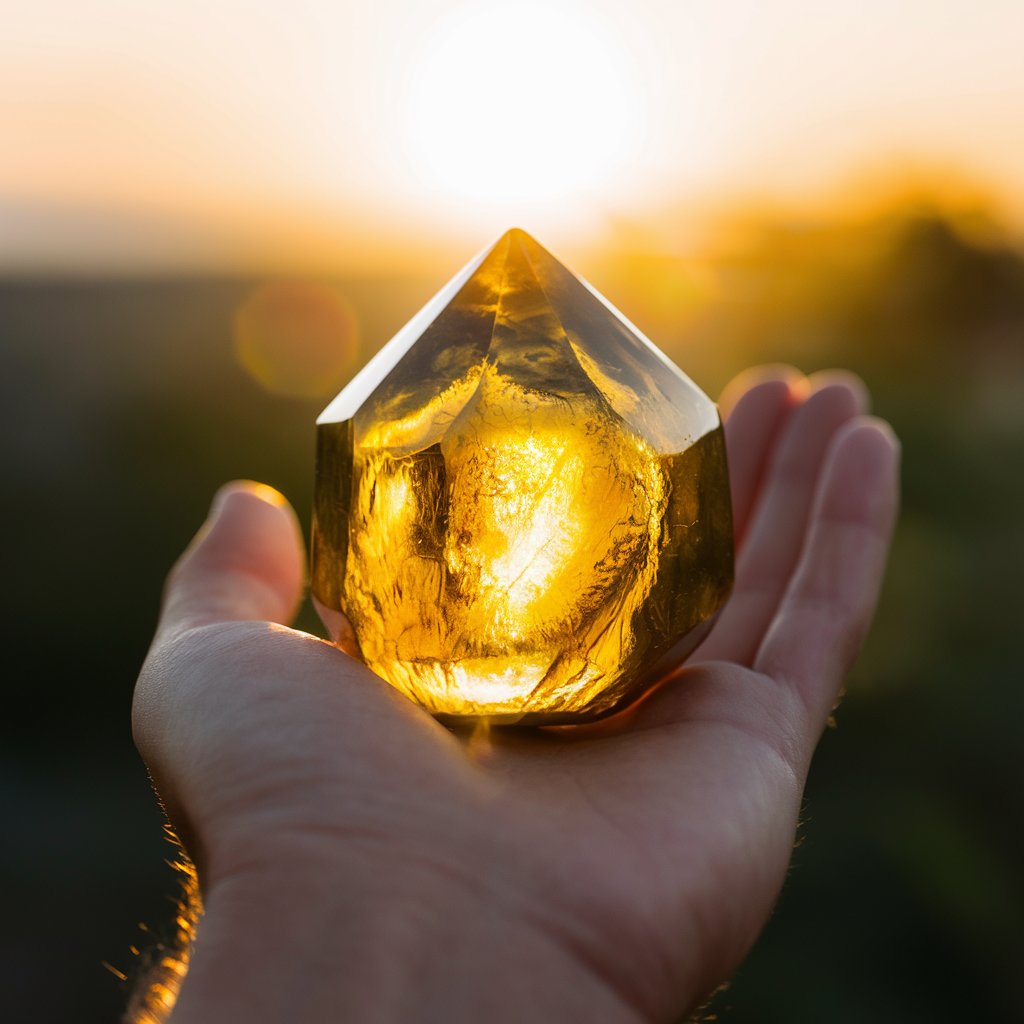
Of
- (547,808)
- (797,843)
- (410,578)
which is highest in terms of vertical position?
(410,578)

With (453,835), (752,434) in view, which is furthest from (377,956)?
(752,434)

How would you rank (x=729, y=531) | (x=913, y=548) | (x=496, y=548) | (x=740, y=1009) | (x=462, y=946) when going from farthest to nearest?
(x=913, y=548) < (x=740, y=1009) < (x=729, y=531) < (x=496, y=548) < (x=462, y=946)

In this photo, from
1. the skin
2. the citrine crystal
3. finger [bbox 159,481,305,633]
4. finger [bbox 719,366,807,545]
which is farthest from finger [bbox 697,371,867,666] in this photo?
finger [bbox 159,481,305,633]

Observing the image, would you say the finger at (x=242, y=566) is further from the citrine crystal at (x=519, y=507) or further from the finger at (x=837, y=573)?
the finger at (x=837, y=573)

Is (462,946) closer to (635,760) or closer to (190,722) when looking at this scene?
(635,760)

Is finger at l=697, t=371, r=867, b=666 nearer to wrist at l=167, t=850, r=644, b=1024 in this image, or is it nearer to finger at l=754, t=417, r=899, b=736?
finger at l=754, t=417, r=899, b=736

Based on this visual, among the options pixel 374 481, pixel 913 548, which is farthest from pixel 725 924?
pixel 913 548

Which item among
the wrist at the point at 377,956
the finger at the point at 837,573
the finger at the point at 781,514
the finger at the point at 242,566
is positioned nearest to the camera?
the wrist at the point at 377,956

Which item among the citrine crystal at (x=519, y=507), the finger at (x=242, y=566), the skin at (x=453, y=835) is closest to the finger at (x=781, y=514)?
the skin at (x=453, y=835)
